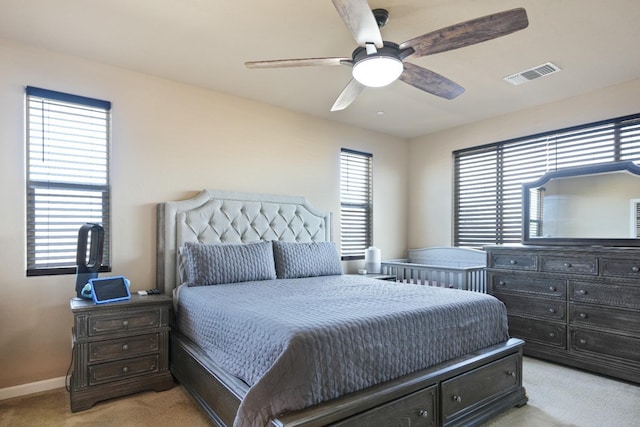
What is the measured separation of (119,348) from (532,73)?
4100 millimetres

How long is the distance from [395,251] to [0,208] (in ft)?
14.6

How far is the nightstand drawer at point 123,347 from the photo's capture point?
2527 mm

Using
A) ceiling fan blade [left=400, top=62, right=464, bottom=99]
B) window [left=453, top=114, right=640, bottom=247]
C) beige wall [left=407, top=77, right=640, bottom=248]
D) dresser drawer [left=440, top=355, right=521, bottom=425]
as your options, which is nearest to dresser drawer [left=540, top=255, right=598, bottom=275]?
window [left=453, top=114, right=640, bottom=247]

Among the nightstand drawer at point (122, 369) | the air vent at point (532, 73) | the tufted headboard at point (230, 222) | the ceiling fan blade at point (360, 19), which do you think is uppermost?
the air vent at point (532, 73)

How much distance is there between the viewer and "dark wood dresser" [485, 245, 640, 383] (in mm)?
2914

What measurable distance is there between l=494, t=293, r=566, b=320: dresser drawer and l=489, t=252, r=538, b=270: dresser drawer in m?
0.29

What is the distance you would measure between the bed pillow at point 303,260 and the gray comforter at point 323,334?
722mm

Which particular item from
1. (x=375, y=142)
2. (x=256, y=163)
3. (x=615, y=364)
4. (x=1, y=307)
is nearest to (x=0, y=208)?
(x=1, y=307)

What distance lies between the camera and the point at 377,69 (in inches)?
89.4

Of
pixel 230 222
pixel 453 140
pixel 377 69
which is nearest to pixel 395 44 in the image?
pixel 377 69

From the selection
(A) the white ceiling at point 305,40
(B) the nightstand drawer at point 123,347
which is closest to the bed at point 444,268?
(A) the white ceiling at point 305,40

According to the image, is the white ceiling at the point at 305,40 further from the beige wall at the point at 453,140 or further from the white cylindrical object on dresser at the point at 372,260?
the white cylindrical object on dresser at the point at 372,260

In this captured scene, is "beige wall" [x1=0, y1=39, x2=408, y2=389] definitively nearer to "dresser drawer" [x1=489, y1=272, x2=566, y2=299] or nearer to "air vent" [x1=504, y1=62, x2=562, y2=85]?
"dresser drawer" [x1=489, y1=272, x2=566, y2=299]

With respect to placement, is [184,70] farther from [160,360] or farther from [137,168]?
[160,360]
